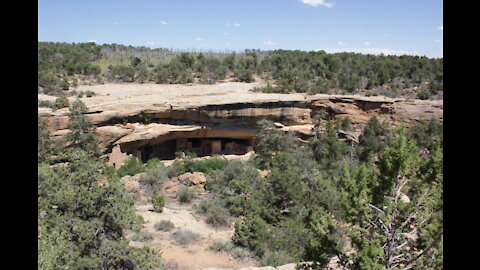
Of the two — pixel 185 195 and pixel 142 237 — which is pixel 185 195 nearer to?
pixel 185 195

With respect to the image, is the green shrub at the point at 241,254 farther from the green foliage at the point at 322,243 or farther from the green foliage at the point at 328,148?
the green foliage at the point at 328,148

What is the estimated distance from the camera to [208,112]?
18828mm

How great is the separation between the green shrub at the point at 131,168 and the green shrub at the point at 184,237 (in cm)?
618

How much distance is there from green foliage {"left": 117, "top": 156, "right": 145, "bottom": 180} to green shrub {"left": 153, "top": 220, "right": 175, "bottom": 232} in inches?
213

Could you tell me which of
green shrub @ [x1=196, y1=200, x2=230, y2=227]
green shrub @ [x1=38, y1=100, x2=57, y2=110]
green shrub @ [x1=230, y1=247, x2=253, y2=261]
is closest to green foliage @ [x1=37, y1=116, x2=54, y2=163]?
green shrub @ [x1=38, y1=100, x2=57, y2=110]

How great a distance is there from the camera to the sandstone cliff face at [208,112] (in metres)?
17.2

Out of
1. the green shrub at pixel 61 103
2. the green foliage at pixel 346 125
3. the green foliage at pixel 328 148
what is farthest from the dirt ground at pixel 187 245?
the green foliage at pixel 346 125

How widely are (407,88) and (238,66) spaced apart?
46.4 feet

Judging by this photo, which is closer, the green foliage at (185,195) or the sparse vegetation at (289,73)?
the green foliage at (185,195)

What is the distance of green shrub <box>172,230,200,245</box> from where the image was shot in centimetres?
1112

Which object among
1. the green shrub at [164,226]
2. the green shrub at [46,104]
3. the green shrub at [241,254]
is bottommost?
the green shrub at [241,254]
